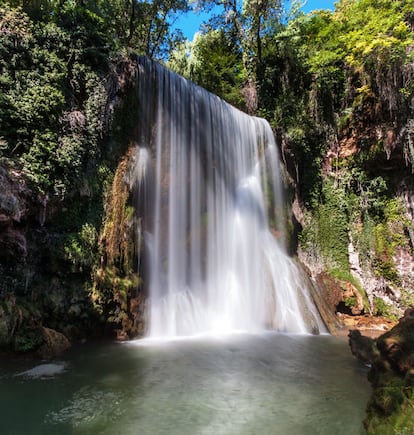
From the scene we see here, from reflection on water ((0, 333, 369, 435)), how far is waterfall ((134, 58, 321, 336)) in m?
2.81

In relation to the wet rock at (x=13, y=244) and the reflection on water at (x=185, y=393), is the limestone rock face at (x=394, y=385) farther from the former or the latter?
the wet rock at (x=13, y=244)

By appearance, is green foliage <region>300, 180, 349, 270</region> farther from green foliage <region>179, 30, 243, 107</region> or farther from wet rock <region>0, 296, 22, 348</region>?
wet rock <region>0, 296, 22, 348</region>

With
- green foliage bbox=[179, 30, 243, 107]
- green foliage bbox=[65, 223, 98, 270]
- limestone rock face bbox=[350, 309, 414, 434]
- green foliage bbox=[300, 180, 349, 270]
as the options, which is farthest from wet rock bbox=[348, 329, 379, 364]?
green foliage bbox=[179, 30, 243, 107]

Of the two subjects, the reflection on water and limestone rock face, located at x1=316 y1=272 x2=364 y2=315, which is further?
limestone rock face, located at x1=316 y1=272 x2=364 y2=315

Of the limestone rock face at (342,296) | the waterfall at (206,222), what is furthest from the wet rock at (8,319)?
the limestone rock face at (342,296)

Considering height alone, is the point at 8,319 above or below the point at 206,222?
below

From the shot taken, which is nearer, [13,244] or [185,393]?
[185,393]

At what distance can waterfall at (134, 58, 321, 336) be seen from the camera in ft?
33.3

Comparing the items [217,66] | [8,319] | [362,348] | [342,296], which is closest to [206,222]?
[342,296]

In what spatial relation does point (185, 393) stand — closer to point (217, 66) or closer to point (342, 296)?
point (342, 296)

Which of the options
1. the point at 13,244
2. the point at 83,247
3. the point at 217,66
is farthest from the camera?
the point at 217,66

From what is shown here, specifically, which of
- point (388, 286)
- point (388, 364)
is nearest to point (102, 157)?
point (388, 364)

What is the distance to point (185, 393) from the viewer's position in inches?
192

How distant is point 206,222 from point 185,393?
A: 7.35m
